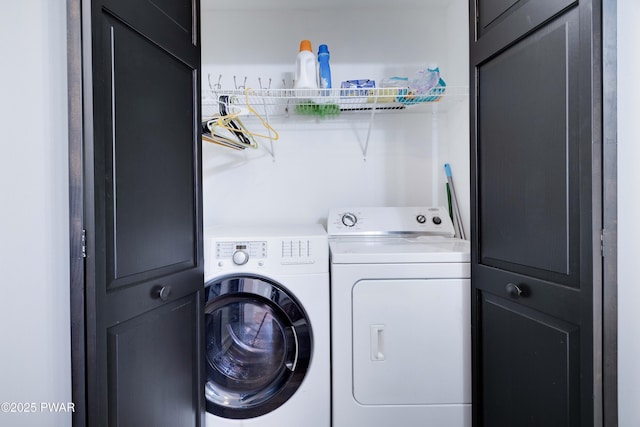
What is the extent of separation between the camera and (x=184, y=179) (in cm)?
118

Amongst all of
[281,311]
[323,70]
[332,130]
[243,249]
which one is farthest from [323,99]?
[281,311]

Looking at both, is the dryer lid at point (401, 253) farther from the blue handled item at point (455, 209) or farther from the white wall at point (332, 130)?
the white wall at point (332, 130)

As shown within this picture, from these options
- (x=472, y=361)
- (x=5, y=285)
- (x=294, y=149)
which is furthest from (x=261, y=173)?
(x=472, y=361)

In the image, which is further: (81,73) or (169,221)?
(169,221)

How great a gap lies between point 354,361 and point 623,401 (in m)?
0.84

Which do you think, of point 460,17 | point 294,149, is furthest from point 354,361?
point 460,17

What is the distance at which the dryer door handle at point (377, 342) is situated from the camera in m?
1.34

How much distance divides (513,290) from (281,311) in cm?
89

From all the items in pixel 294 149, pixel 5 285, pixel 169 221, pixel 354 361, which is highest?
pixel 294 149

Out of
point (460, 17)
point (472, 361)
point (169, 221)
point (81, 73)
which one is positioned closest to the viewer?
point (81, 73)

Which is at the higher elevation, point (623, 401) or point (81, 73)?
point (81, 73)

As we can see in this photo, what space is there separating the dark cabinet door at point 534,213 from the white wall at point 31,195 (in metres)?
1.30

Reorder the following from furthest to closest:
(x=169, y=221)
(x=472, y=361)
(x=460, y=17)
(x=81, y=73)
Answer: (x=460, y=17) < (x=472, y=361) < (x=169, y=221) < (x=81, y=73)

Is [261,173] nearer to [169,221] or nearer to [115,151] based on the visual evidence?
[169,221]
